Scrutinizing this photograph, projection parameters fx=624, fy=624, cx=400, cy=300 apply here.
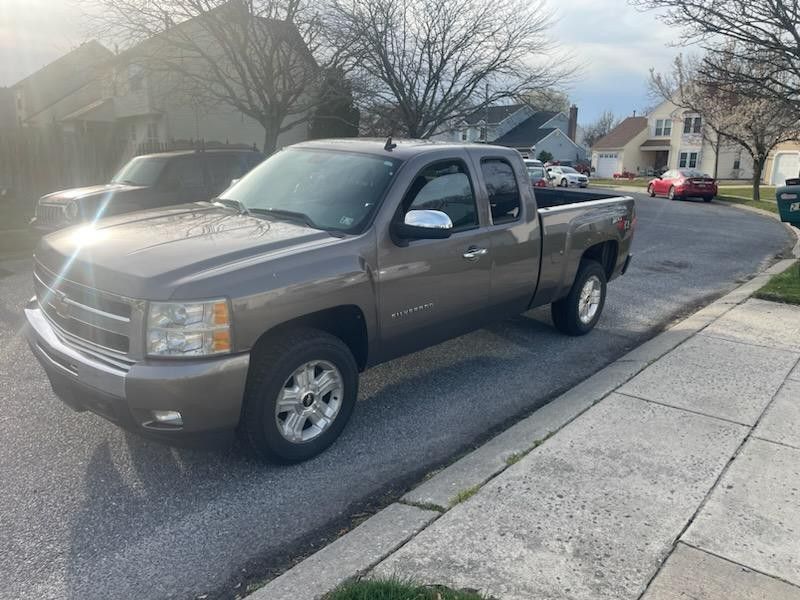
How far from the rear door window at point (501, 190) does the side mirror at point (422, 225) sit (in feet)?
3.29

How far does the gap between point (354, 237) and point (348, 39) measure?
1474 cm

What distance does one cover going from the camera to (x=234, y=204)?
187 inches

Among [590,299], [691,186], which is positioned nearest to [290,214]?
[590,299]

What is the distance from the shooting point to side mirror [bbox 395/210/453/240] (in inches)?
162

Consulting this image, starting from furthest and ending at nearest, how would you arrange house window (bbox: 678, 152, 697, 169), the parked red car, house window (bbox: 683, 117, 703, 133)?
house window (bbox: 678, 152, 697, 169) < house window (bbox: 683, 117, 703, 133) < the parked red car

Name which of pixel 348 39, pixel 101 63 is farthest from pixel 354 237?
pixel 101 63

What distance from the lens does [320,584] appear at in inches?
105

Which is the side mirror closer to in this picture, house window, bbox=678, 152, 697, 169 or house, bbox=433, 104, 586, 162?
house, bbox=433, 104, 586, 162

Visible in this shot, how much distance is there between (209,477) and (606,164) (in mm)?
63057

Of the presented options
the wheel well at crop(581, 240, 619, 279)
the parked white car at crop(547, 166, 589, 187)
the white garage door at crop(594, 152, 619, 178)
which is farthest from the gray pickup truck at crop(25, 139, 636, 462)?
the white garage door at crop(594, 152, 619, 178)

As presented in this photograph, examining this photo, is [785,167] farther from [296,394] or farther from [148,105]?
[296,394]

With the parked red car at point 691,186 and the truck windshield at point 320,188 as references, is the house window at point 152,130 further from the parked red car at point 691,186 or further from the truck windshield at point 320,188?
the truck windshield at point 320,188

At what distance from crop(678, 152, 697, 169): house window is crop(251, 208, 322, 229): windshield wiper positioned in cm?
5532

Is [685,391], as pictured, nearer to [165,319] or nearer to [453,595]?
[453,595]
